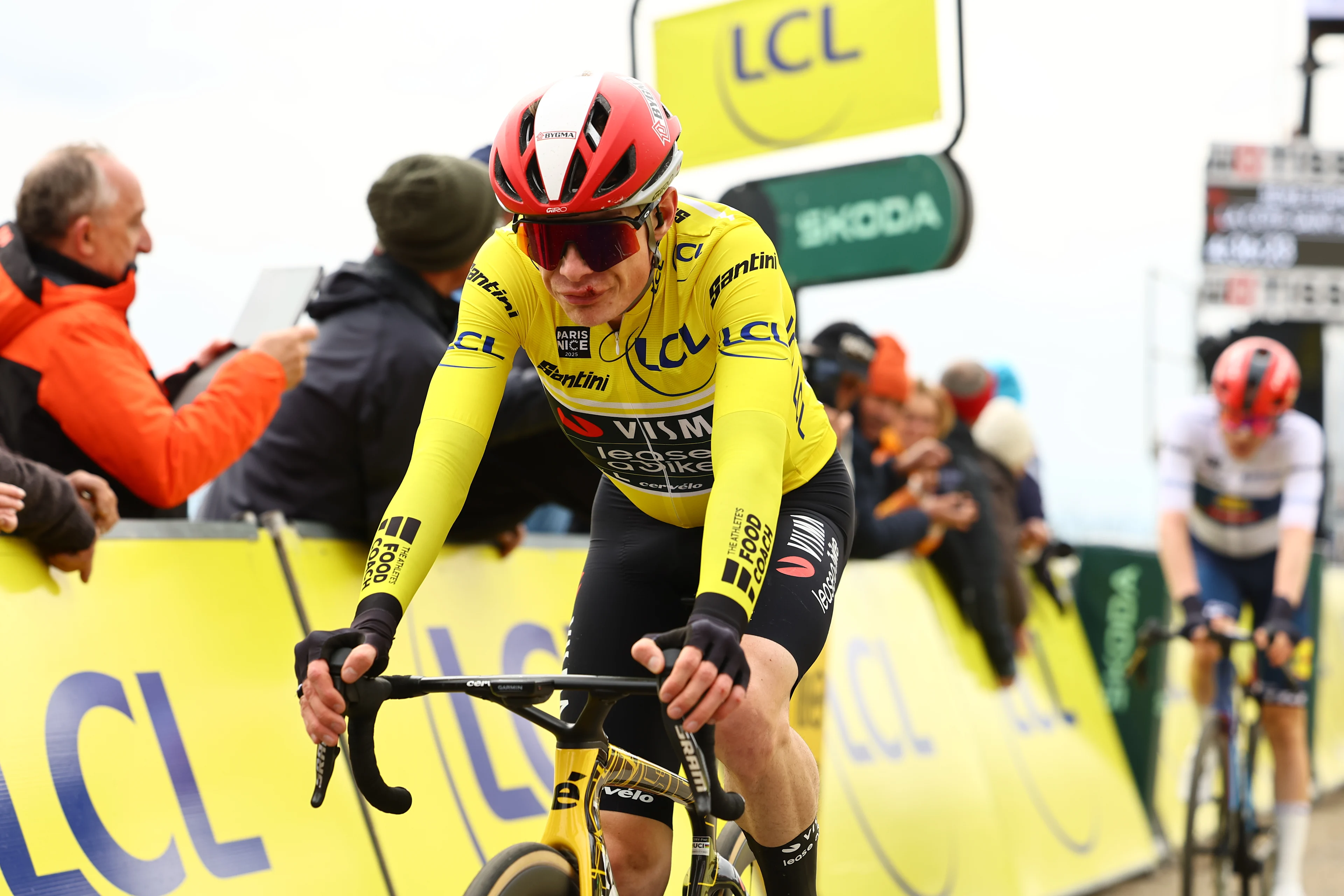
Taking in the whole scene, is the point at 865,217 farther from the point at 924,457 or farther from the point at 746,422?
the point at 746,422

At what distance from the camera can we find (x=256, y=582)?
3.84 m

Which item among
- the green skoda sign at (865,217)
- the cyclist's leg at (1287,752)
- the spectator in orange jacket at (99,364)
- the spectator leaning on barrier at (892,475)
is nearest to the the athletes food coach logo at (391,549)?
the spectator in orange jacket at (99,364)

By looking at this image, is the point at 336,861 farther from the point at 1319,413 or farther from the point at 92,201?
the point at 1319,413

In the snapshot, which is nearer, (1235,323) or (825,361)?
(825,361)

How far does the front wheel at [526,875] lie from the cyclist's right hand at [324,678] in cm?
36

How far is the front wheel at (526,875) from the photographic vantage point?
2305 millimetres

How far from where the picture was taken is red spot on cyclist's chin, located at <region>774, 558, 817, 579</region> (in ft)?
9.70

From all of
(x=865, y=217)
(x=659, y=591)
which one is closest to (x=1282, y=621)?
(x=865, y=217)

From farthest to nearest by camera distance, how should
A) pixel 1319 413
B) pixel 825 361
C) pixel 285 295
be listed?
1. pixel 1319 413
2. pixel 825 361
3. pixel 285 295

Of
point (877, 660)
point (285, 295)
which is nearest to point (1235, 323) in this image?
point (877, 660)

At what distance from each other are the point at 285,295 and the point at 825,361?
2.35 m

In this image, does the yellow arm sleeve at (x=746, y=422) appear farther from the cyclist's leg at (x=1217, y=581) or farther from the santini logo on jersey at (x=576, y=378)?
the cyclist's leg at (x=1217, y=581)

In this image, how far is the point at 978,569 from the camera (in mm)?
7277

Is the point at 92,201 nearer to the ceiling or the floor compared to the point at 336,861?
nearer to the ceiling
